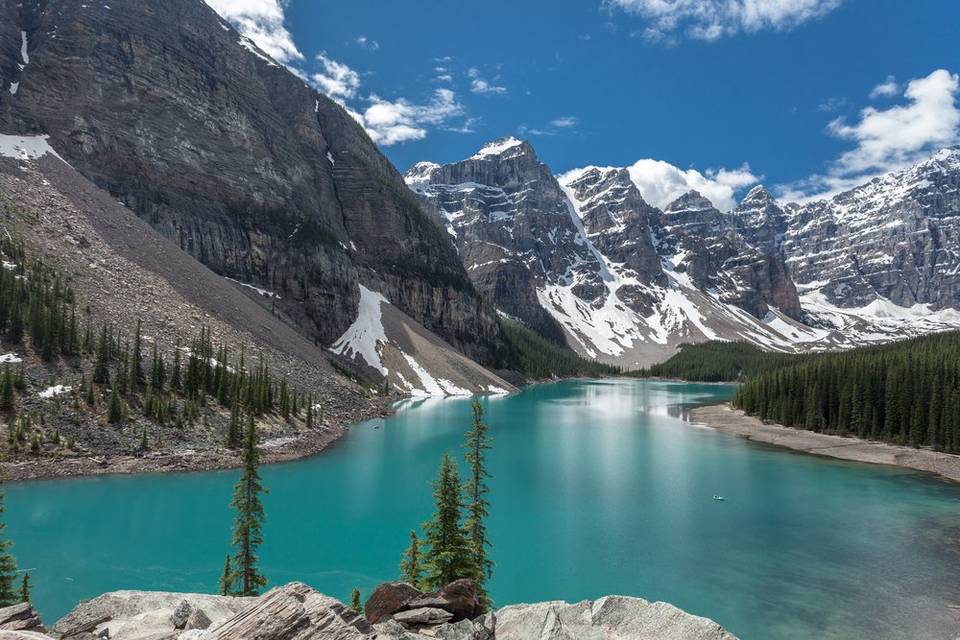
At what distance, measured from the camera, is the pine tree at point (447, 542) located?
1920cm

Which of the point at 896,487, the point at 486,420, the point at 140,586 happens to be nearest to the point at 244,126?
the point at 486,420

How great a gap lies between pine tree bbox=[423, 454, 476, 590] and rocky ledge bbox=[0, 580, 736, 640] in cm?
740

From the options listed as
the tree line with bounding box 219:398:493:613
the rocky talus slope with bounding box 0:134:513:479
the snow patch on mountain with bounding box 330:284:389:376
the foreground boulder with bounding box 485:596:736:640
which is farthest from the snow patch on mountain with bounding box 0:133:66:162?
the foreground boulder with bounding box 485:596:736:640

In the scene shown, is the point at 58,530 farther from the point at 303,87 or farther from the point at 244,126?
the point at 303,87

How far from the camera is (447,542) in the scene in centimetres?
1969

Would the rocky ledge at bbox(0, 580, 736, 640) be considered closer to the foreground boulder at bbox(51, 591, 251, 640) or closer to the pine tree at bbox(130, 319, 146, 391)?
the foreground boulder at bbox(51, 591, 251, 640)

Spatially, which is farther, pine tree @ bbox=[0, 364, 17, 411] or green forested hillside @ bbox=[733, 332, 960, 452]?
green forested hillside @ bbox=[733, 332, 960, 452]

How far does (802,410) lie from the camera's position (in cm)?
7612

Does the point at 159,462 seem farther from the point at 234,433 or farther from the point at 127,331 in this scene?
the point at 127,331

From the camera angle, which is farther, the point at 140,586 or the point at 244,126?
the point at 244,126

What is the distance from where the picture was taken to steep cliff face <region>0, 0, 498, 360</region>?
97812 millimetres

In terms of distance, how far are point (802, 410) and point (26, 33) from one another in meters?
152

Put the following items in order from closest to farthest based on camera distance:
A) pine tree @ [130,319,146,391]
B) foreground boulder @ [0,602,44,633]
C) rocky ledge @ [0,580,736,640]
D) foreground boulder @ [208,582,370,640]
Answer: foreground boulder @ [208,582,370,640], rocky ledge @ [0,580,736,640], foreground boulder @ [0,602,44,633], pine tree @ [130,319,146,391]

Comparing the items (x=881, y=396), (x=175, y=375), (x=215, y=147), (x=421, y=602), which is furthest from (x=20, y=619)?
(x=215, y=147)
